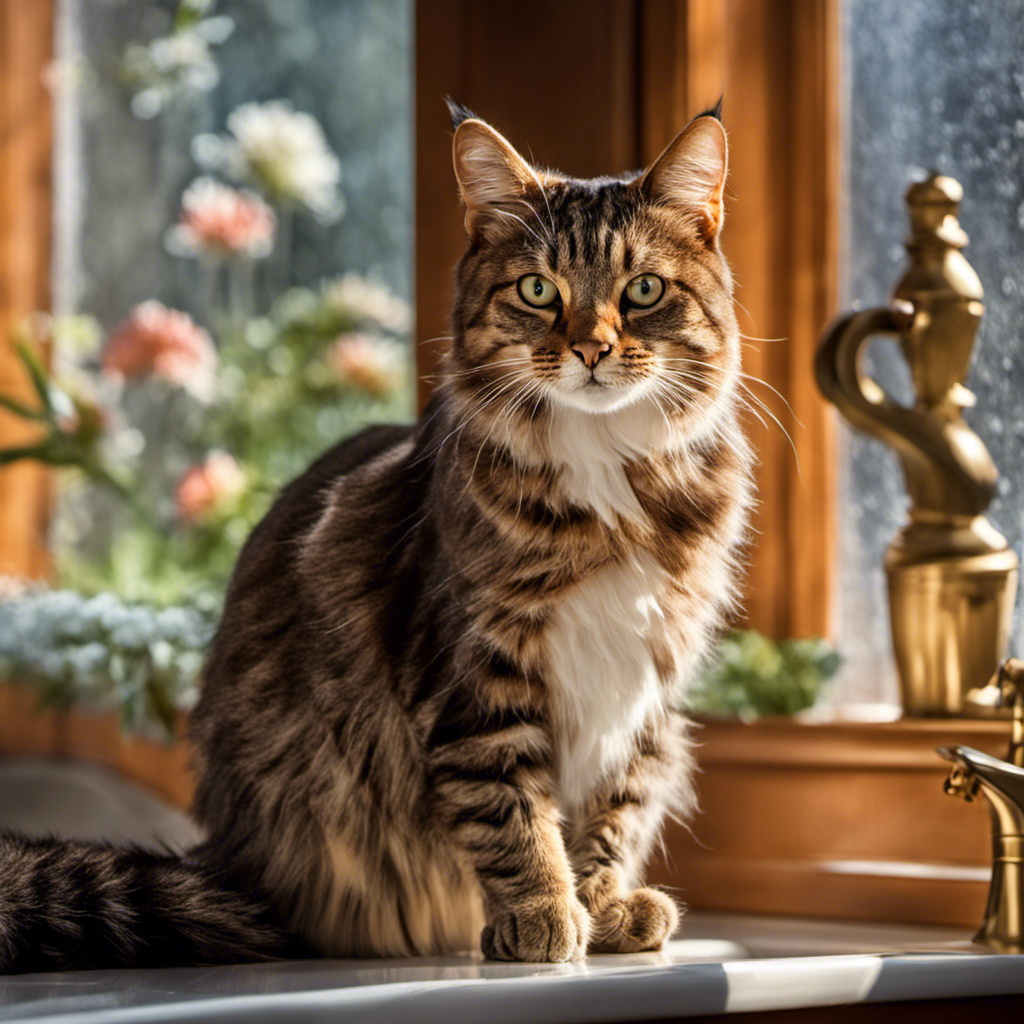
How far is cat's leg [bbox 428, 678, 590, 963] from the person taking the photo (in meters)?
0.94

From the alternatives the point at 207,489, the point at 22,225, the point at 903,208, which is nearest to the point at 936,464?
the point at 903,208

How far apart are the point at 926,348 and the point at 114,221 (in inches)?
68.6

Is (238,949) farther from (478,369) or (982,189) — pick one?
(982,189)

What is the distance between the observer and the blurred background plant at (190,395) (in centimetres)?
187

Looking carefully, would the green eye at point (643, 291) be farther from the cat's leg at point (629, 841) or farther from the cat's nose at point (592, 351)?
the cat's leg at point (629, 841)

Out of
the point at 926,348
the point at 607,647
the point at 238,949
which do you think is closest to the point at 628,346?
the point at 607,647

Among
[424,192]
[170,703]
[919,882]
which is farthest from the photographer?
[170,703]

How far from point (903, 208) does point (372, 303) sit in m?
0.90

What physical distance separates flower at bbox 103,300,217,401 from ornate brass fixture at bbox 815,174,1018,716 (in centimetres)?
116

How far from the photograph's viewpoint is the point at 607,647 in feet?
3.25

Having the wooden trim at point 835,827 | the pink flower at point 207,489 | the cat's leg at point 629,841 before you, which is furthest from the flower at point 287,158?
the cat's leg at point 629,841

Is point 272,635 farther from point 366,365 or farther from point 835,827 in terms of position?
point 366,365

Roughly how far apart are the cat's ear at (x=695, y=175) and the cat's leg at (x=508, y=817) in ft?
1.37

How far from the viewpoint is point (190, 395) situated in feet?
7.30
